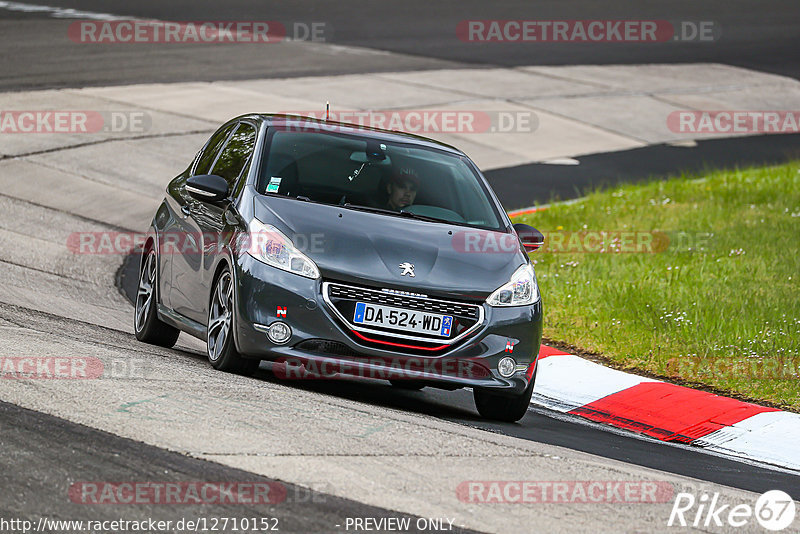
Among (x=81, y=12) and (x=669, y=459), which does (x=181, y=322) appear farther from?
(x=81, y=12)

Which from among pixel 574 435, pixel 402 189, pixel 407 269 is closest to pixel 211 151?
pixel 402 189

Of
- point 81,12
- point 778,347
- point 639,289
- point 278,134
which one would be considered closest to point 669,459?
point 778,347

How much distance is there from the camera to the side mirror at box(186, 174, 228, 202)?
8.08m

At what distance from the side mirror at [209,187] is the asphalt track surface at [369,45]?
13355mm

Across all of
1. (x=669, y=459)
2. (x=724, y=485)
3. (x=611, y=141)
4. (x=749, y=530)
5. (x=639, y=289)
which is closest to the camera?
(x=749, y=530)

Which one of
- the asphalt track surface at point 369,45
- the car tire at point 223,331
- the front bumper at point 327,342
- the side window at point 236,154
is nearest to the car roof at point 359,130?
the side window at point 236,154

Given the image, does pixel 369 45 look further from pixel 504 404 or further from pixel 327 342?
pixel 327 342

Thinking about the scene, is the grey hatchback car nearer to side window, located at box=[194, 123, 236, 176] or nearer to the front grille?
the front grille

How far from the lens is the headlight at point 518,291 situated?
745 centimetres

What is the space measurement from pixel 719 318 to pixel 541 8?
85.5ft

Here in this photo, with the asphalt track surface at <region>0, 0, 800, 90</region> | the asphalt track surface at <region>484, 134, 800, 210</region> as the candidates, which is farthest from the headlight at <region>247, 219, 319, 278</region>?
the asphalt track surface at <region>0, 0, 800, 90</region>

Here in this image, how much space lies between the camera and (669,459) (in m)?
7.34

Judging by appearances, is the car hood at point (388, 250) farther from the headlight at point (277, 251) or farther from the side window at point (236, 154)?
the side window at point (236, 154)

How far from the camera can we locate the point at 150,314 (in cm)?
916
